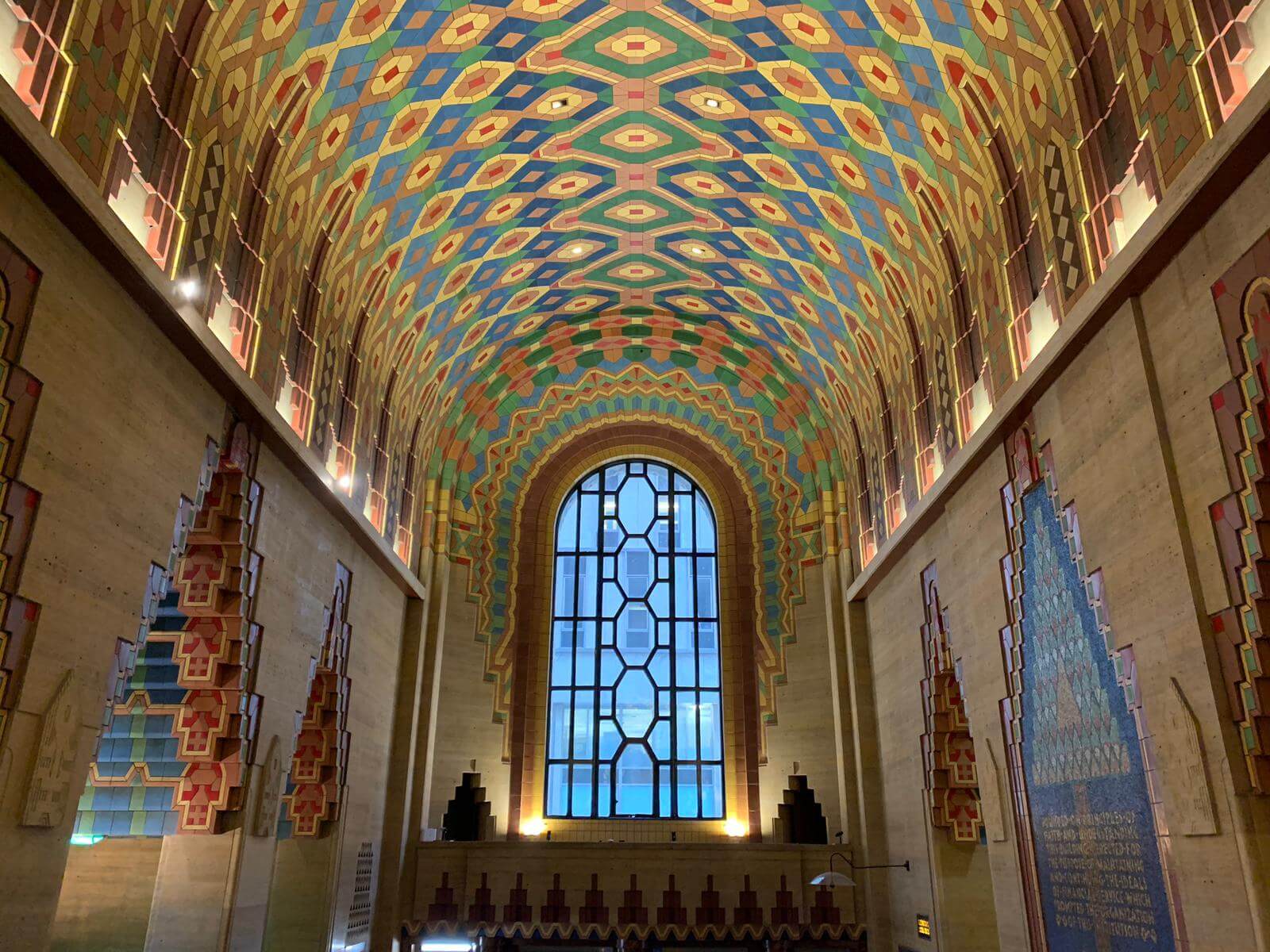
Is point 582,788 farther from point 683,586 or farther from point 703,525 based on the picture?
point 703,525

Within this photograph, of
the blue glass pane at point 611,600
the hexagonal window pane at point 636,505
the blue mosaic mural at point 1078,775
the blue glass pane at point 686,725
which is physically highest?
the hexagonal window pane at point 636,505

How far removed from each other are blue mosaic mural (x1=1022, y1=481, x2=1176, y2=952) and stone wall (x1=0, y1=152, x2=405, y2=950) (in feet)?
26.8

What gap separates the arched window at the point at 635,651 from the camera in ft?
60.3

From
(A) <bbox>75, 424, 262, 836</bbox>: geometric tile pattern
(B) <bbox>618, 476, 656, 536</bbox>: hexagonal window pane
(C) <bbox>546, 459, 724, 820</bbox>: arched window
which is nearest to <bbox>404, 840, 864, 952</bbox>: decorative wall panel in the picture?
(C) <bbox>546, 459, 724, 820</bbox>: arched window

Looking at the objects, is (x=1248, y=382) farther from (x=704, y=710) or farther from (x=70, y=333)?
(x=704, y=710)

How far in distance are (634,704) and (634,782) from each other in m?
1.48

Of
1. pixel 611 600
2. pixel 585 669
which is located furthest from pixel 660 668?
pixel 611 600

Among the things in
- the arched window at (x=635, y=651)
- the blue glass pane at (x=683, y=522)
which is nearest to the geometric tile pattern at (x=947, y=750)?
the arched window at (x=635, y=651)

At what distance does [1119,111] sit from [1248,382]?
3.09 metres

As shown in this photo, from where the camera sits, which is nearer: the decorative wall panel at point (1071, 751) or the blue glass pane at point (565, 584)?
the decorative wall panel at point (1071, 751)

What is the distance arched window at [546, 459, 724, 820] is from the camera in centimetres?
1839

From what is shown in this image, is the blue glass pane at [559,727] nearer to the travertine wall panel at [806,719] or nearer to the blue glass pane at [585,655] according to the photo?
the blue glass pane at [585,655]

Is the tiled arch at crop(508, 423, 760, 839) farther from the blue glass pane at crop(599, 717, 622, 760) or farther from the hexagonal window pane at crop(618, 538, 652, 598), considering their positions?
the hexagonal window pane at crop(618, 538, 652, 598)

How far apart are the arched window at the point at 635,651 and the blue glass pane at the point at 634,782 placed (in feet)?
0.07
